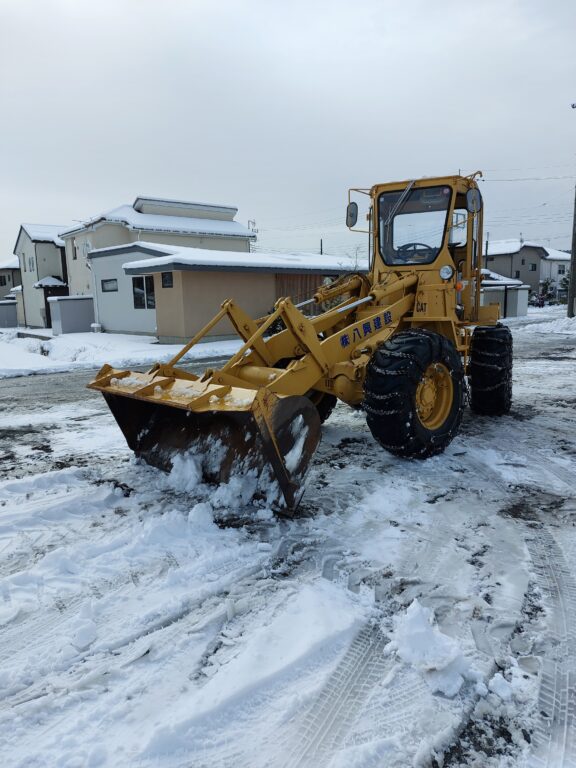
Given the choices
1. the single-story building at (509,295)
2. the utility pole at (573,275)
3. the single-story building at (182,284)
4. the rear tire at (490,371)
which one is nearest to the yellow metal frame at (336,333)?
the rear tire at (490,371)

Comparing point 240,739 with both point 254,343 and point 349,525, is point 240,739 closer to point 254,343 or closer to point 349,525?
point 349,525

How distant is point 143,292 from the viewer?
20516mm

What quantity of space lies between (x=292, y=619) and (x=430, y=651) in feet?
2.33

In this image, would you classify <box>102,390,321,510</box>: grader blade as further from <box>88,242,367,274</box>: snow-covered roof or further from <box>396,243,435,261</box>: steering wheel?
<box>88,242,367,274</box>: snow-covered roof

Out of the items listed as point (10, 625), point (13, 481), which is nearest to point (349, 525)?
point (10, 625)

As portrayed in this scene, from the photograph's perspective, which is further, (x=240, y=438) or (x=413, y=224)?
(x=413, y=224)

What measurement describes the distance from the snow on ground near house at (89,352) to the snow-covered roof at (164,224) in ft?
19.1

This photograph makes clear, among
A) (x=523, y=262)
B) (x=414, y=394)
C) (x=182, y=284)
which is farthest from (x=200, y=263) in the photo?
(x=523, y=262)

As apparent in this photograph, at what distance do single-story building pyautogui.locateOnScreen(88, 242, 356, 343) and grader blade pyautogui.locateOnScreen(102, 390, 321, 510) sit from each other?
12.5 m

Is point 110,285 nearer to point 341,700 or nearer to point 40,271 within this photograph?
point 40,271

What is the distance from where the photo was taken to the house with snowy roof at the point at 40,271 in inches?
1136

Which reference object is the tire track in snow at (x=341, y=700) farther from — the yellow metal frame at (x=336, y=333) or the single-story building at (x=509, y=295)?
the single-story building at (x=509, y=295)

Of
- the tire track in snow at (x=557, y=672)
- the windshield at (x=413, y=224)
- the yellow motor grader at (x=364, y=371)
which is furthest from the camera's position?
the windshield at (x=413, y=224)

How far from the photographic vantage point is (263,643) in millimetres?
2748
